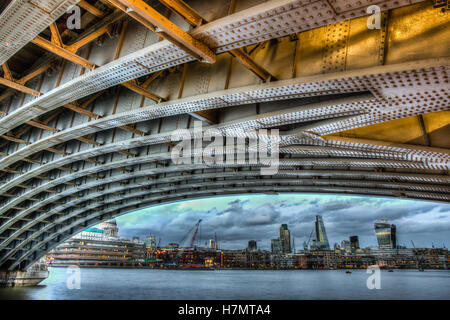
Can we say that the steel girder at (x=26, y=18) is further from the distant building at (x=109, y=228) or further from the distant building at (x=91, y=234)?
the distant building at (x=109, y=228)

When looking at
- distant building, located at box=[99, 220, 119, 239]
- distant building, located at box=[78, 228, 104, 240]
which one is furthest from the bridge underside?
distant building, located at box=[99, 220, 119, 239]

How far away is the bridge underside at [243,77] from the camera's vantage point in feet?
21.1

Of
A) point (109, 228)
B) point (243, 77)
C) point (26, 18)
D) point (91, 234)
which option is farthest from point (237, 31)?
point (109, 228)

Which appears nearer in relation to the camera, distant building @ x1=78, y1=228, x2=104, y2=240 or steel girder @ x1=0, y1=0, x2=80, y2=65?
steel girder @ x1=0, y1=0, x2=80, y2=65

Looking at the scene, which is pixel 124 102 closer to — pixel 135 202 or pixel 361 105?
pixel 361 105

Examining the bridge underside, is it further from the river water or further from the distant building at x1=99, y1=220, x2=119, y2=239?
the distant building at x1=99, y1=220, x2=119, y2=239

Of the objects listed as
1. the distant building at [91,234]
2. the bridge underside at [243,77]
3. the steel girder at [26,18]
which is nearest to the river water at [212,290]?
the bridge underside at [243,77]

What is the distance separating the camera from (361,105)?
8.57 meters

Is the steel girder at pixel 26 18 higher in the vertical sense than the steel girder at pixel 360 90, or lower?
higher

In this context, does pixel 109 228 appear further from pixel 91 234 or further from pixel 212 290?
pixel 212 290

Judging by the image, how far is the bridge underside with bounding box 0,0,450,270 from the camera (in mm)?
6445
